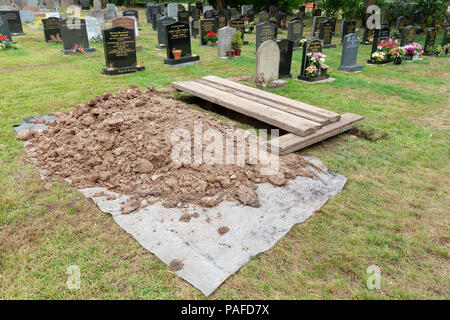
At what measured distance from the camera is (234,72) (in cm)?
1135

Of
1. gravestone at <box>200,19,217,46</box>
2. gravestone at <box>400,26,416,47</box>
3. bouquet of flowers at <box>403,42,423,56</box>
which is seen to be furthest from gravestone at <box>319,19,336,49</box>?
gravestone at <box>200,19,217,46</box>

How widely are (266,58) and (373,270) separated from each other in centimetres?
703

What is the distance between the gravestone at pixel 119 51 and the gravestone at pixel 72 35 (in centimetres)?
443

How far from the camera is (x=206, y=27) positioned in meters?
16.2

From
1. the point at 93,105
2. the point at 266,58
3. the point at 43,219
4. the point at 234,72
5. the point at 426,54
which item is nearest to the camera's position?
the point at 43,219

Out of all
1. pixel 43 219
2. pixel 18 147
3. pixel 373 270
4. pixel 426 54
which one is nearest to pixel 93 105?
pixel 18 147

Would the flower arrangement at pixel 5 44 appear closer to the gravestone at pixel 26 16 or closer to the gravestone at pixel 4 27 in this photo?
the gravestone at pixel 4 27

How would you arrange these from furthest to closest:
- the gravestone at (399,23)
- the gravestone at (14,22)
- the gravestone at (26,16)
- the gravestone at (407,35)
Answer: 1. the gravestone at (26,16)
2. the gravestone at (399,23)
3. the gravestone at (14,22)
4. the gravestone at (407,35)

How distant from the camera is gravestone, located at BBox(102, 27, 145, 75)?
10368 mm

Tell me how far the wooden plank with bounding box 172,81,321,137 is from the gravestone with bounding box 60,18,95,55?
8556 millimetres

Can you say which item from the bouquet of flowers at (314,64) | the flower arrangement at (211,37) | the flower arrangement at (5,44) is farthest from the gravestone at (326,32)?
the flower arrangement at (5,44)

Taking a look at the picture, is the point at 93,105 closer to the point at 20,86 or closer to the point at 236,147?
the point at 236,147

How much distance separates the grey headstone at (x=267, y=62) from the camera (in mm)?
8938

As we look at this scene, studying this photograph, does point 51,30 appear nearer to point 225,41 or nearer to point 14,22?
point 14,22
